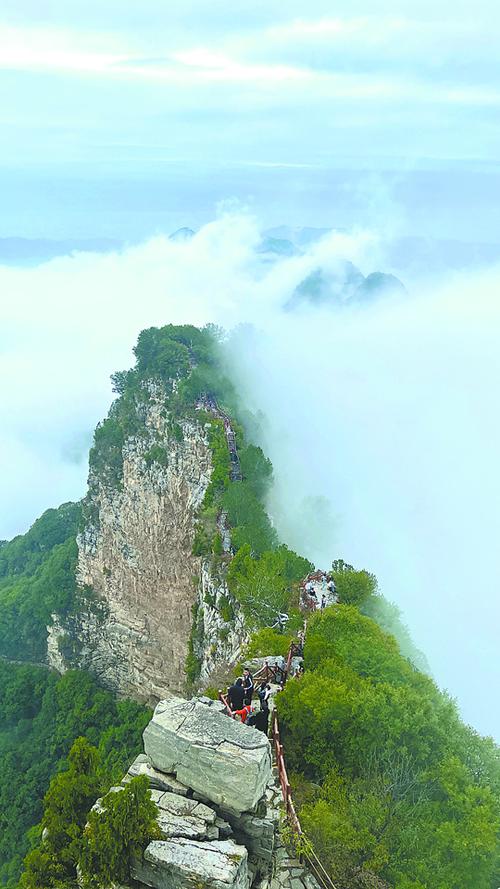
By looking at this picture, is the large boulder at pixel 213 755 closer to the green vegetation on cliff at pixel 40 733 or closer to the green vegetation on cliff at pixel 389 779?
the green vegetation on cliff at pixel 389 779

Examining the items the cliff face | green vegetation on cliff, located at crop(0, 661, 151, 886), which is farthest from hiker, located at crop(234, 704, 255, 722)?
green vegetation on cliff, located at crop(0, 661, 151, 886)

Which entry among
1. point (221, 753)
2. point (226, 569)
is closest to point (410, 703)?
point (221, 753)

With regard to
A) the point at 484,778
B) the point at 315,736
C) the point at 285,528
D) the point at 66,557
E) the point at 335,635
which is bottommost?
the point at 315,736

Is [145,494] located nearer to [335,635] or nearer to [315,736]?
[335,635]

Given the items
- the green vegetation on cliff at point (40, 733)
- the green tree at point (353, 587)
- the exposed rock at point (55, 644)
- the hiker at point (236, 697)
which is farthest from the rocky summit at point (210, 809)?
the exposed rock at point (55, 644)

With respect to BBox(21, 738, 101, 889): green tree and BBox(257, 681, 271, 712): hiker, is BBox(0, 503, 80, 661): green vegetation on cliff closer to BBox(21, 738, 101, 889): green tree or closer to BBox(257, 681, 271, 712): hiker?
BBox(257, 681, 271, 712): hiker
